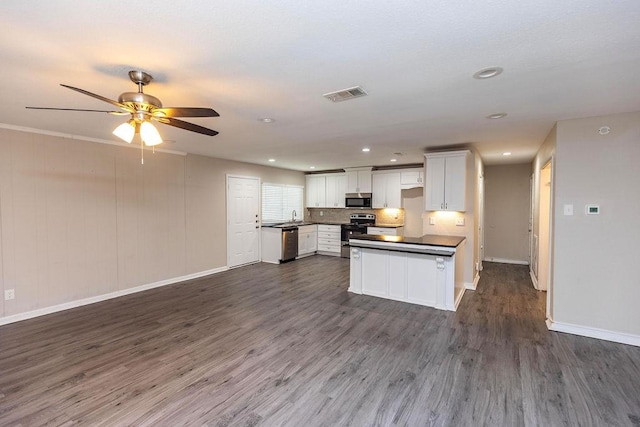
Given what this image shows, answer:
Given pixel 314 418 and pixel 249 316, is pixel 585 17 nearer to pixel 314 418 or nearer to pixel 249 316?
pixel 314 418

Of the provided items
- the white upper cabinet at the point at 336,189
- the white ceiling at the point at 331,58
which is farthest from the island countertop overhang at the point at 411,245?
the white upper cabinet at the point at 336,189

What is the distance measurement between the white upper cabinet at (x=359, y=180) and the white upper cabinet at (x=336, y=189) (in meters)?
0.25

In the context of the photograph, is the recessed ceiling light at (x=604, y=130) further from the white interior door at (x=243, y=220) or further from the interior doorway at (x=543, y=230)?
the white interior door at (x=243, y=220)

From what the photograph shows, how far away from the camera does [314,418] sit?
2.03 metres

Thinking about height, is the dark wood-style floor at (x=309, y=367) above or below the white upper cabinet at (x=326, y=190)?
below

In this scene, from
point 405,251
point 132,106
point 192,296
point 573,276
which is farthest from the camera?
point 192,296

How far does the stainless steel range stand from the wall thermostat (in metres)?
4.63

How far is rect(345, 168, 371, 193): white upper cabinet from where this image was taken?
7.66 metres

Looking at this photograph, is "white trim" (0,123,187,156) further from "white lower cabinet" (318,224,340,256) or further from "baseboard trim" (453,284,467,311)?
"baseboard trim" (453,284,467,311)

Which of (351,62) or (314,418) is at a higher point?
(351,62)

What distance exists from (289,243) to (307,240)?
0.85 meters

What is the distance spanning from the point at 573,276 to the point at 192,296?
508 centimetres

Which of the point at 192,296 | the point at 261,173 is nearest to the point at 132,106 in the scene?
the point at 192,296

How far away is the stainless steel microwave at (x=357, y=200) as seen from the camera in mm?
7711
